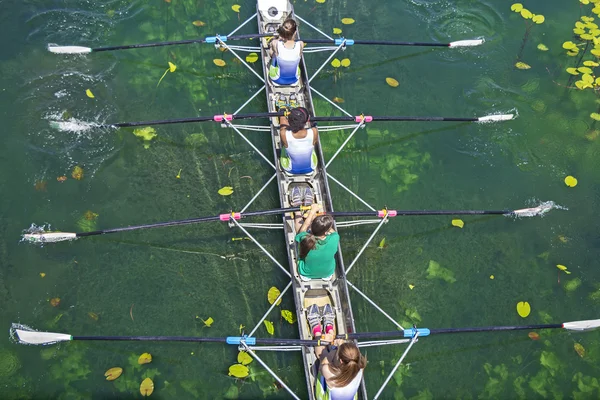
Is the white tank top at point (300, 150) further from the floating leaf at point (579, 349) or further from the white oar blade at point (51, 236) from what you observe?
the floating leaf at point (579, 349)

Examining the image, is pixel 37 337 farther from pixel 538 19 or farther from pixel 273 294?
pixel 538 19

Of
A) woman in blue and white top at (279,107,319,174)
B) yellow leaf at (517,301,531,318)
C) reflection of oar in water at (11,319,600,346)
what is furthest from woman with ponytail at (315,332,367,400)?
yellow leaf at (517,301,531,318)

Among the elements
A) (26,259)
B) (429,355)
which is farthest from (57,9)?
(429,355)

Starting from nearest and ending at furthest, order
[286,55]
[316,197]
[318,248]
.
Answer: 1. [318,248]
2. [316,197]
3. [286,55]

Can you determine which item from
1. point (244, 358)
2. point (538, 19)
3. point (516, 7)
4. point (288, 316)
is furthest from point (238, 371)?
point (516, 7)

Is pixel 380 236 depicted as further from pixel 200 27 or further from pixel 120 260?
pixel 200 27

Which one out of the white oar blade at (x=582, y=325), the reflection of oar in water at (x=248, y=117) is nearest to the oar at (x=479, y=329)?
the white oar blade at (x=582, y=325)
